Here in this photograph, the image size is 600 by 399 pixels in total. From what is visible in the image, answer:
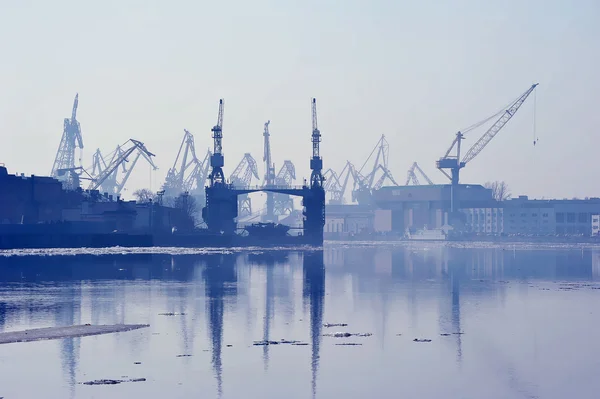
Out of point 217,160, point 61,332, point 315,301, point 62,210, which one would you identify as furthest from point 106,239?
point 61,332

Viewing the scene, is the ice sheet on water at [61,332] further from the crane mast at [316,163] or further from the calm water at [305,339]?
the crane mast at [316,163]

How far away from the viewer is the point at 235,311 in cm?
3975

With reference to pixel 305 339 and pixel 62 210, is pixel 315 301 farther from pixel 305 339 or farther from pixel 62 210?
pixel 62 210

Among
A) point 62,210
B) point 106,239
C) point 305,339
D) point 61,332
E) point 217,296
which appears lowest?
point 305,339

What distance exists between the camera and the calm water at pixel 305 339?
79.3 ft

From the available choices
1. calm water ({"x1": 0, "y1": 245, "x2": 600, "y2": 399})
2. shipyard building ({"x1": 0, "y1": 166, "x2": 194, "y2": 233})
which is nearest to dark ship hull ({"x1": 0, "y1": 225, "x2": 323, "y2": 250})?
shipyard building ({"x1": 0, "y1": 166, "x2": 194, "y2": 233})

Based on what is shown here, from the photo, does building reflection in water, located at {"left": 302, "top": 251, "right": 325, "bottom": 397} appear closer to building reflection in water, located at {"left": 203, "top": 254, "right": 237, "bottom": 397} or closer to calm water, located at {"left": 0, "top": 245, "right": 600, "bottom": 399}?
calm water, located at {"left": 0, "top": 245, "right": 600, "bottom": 399}

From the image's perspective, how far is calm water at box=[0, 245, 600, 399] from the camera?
2417cm

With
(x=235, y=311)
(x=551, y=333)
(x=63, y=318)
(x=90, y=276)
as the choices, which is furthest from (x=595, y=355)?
(x=90, y=276)

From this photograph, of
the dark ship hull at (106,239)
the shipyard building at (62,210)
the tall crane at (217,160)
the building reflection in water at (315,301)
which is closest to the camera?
the building reflection in water at (315,301)

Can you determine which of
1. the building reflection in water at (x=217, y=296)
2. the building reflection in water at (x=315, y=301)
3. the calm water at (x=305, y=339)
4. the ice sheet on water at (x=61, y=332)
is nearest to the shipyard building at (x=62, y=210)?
the building reflection in water at (x=217, y=296)

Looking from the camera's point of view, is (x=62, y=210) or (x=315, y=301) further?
(x=62, y=210)

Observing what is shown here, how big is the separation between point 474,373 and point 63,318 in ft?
53.1

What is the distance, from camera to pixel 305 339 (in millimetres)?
31312
